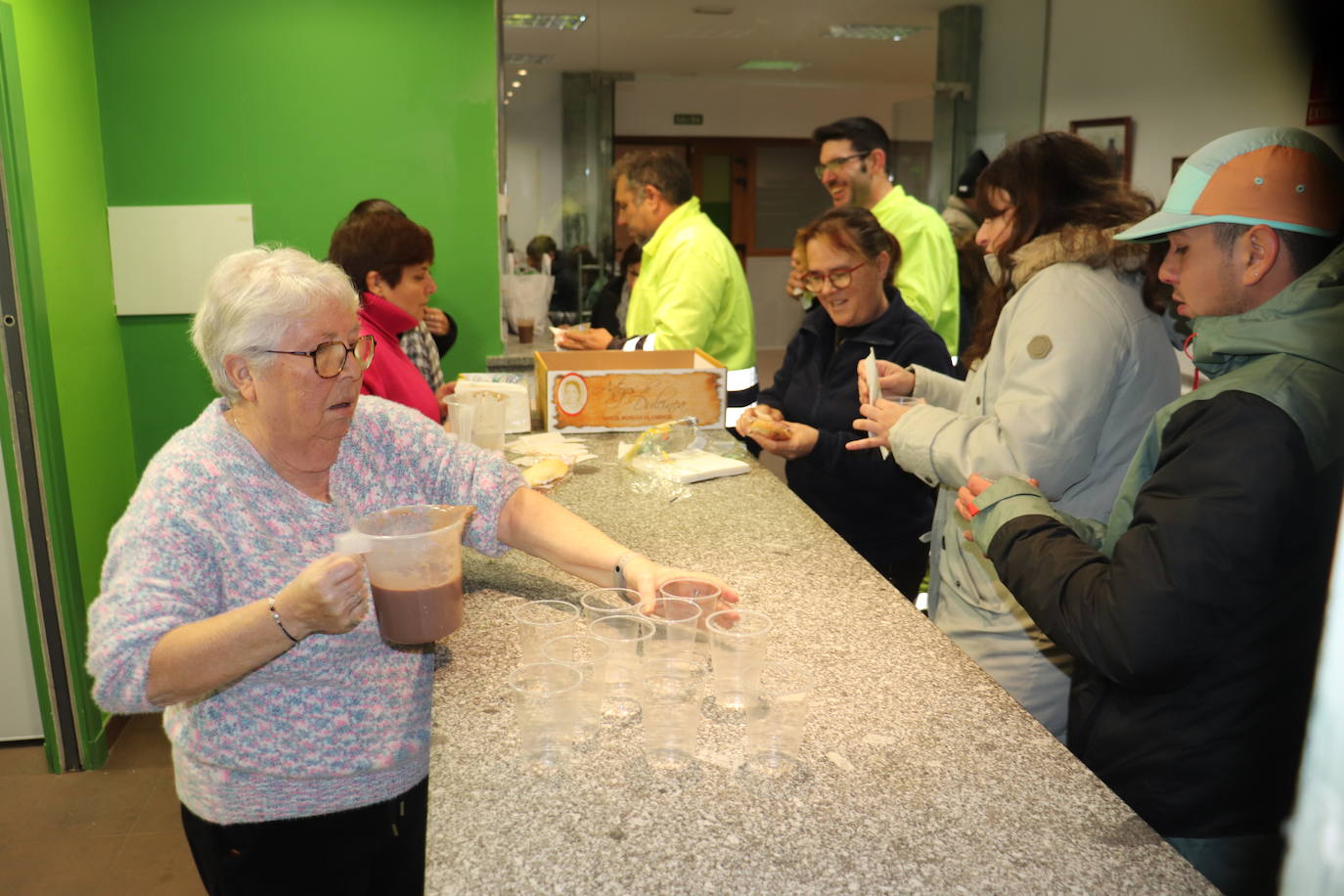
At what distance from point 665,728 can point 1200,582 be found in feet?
2.16

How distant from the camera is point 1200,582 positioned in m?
1.20

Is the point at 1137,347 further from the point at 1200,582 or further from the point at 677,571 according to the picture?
the point at 677,571

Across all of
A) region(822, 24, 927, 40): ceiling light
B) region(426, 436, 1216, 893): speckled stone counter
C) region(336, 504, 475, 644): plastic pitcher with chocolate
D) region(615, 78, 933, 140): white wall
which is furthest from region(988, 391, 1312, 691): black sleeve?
region(822, 24, 927, 40): ceiling light

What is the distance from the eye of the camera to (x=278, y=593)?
1375 millimetres

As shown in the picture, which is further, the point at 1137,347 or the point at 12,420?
the point at 12,420

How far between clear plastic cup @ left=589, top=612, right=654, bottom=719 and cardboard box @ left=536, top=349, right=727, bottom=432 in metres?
1.62

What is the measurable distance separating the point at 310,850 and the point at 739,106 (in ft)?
23.3

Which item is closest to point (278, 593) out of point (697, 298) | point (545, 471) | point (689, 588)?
point (689, 588)

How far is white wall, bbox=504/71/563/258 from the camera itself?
5.92 meters

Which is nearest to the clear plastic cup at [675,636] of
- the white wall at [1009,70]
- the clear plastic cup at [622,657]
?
the clear plastic cup at [622,657]

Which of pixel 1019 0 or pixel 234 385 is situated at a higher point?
pixel 1019 0

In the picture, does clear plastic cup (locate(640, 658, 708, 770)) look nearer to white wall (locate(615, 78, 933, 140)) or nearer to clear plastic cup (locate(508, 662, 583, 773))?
clear plastic cup (locate(508, 662, 583, 773))

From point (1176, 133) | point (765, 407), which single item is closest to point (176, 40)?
point (765, 407)

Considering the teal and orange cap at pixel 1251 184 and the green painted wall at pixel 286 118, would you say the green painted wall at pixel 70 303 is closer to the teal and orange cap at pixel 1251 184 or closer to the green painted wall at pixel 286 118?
the green painted wall at pixel 286 118
